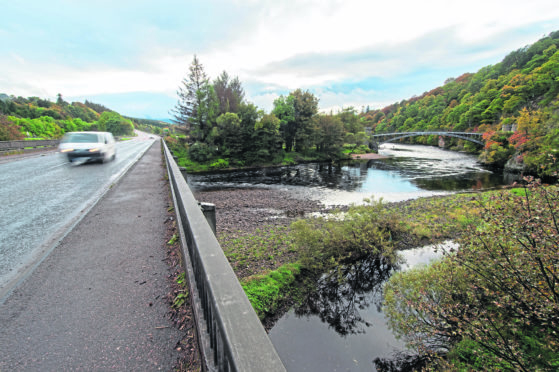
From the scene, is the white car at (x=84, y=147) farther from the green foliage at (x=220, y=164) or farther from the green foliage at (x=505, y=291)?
the green foliage at (x=220, y=164)

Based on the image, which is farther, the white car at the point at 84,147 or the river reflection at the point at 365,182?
the river reflection at the point at 365,182

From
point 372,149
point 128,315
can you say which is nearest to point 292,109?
point 372,149

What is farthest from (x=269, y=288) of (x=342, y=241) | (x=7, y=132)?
(x=7, y=132)

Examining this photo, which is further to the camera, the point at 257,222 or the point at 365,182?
the point at 365,182

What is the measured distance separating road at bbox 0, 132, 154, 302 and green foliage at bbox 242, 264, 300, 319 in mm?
5019

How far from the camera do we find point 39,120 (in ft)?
179

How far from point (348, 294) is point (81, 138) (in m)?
16.4

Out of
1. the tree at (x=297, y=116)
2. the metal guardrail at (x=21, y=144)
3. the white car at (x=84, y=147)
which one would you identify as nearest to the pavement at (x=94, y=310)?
the white car at (x=84, y=147)

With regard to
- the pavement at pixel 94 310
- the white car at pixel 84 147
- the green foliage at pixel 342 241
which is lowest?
the green foliage at pixel 342 241

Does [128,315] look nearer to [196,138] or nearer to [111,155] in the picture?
[111,155]

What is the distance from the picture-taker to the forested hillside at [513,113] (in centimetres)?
2697

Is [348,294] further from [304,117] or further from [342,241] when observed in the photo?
[304,117]

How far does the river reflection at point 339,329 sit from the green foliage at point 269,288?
52 centimetres

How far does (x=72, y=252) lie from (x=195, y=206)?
267 centimetres
